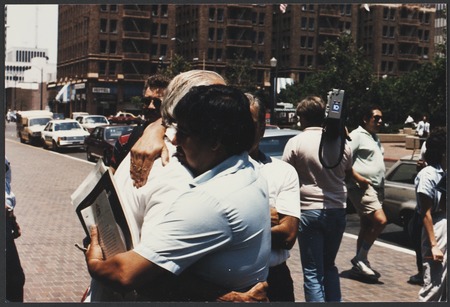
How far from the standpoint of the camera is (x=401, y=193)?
1038cm

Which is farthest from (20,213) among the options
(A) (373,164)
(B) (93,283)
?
(B) (93,283)

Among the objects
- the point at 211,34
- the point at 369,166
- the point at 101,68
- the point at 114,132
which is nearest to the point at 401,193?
the point at 369,166

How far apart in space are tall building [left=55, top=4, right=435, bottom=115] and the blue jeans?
2876 inches

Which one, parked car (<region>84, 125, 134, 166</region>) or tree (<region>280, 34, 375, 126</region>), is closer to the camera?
parked car (<region>84, 125, 134, 166</region>)

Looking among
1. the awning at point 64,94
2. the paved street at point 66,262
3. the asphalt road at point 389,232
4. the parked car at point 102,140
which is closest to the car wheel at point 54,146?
the parked car at point 102,140

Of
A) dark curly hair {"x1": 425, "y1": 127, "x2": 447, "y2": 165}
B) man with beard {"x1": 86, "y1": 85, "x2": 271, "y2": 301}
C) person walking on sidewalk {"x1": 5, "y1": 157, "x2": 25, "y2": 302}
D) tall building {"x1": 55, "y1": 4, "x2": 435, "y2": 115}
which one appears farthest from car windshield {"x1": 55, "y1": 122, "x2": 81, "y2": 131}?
tall building {"x1": 55, "y1": 4, "x2": 435, "y2": 115}

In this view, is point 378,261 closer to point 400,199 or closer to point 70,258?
point 400,199

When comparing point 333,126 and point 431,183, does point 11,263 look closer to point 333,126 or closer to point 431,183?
point 333,126

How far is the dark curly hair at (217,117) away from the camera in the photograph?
228 centimetres

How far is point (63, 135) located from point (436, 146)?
28.8 metres

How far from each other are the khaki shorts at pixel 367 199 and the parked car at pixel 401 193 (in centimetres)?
314

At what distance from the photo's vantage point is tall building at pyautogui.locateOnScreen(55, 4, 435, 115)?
84438mm

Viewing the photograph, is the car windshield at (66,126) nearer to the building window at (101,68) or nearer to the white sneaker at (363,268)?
the white sneaker at (363,268)

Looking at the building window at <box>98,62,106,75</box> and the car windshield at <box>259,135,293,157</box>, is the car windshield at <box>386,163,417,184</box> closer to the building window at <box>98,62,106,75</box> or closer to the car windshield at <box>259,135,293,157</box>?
the car windshield at <box>259,135,293,157</box>
